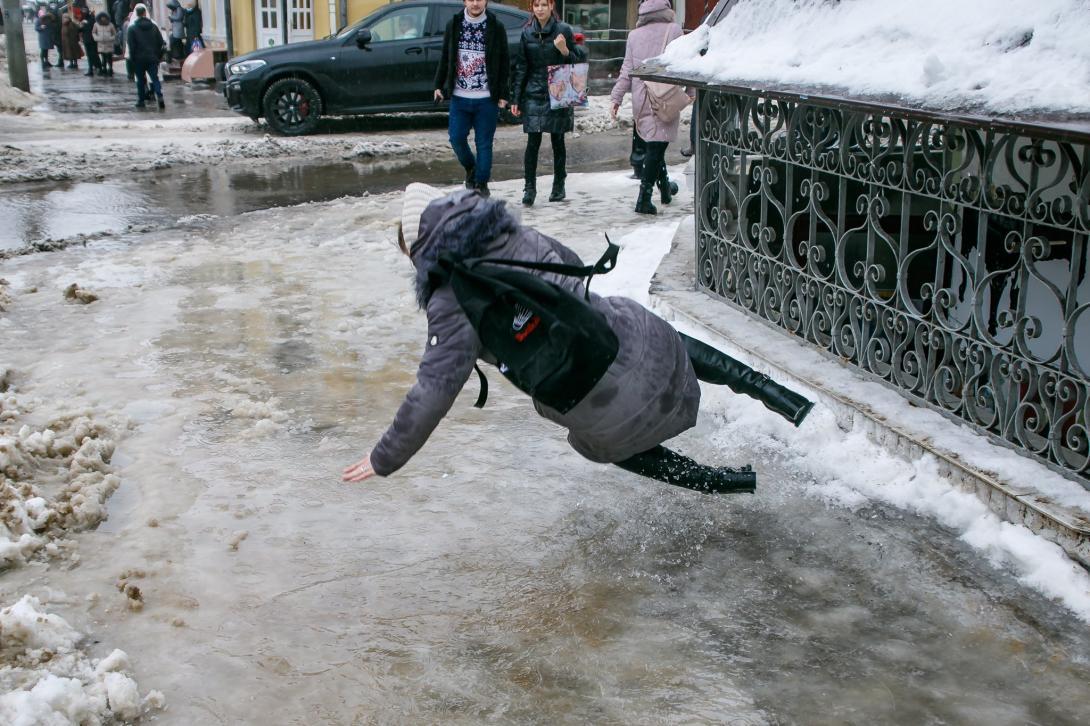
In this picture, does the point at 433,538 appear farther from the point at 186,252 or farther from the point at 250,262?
the point at 186,252

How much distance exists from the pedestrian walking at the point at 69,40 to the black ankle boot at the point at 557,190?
24576 millimetres

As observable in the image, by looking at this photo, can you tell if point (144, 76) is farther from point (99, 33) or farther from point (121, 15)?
point (121, 15)

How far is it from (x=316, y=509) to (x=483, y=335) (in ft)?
4.72

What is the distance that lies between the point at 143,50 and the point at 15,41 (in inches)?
92.9

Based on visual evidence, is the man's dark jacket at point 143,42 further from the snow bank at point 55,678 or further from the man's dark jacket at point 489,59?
the snow bank at point 55,678

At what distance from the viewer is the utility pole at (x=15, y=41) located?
19.7 meters

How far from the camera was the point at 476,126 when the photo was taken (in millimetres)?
10406

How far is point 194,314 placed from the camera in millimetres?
7234

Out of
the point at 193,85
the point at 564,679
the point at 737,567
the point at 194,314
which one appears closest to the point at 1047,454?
the point at 737,567

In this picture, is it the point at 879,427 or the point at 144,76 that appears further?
the point at 144,76

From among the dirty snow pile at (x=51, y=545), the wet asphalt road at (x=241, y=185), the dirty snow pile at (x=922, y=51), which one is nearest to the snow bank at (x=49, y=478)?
the dirty snow pile at (x=51, y=545)

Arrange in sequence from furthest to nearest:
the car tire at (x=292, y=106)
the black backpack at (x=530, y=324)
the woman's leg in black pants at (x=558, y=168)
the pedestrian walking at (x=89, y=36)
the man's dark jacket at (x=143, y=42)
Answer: the pedestrian walking at (x=89, y=36) → the man's dark jacket at (x=143, y=42) → the car tire at (x=292, y=106) → the woman's leg in black pants at (x=558, y=168) → the black backpack at (x=530, y=324)

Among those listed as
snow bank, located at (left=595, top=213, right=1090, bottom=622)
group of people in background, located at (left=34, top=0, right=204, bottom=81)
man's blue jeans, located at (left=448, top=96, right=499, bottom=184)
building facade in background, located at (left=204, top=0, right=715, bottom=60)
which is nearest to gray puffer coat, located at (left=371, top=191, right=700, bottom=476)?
snow bank, located at (left=595, top=213, right=1090, bottom=622)

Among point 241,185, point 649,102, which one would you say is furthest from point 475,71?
point 241,185
